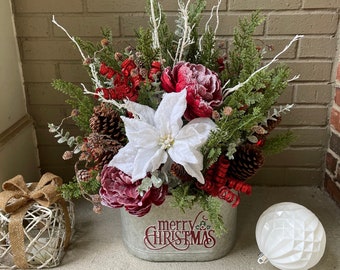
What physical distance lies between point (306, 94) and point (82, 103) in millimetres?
719

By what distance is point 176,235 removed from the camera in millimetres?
930

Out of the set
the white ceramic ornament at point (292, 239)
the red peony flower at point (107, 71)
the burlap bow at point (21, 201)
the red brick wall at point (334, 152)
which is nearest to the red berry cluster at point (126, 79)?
the red peony flower at point (107, 71)

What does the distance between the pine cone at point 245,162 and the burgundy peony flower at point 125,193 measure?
157 mm

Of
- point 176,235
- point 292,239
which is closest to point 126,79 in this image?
point 176,235

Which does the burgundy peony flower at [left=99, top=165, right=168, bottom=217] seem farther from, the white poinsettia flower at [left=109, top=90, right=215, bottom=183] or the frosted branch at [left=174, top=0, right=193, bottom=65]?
the frosted branch at [left=174, top=0, right=193, bottom=65]

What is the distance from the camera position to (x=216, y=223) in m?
0.78

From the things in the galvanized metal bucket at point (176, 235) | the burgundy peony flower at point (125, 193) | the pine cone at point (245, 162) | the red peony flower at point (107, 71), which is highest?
the red peony flower at point (107, 71)

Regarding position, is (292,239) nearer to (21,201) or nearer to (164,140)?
(164,140)

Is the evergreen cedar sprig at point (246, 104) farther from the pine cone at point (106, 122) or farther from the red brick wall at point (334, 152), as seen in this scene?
the red brick wall at point (334, 152)

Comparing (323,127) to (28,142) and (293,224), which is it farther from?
(28,142)

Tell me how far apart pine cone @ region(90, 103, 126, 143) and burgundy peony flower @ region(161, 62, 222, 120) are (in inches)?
5.1

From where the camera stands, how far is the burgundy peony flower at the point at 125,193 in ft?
2.67

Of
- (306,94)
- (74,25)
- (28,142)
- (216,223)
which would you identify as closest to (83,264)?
(216,223)

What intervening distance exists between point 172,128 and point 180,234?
11.0 inches
